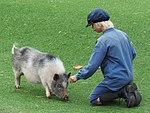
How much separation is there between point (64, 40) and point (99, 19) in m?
4.39

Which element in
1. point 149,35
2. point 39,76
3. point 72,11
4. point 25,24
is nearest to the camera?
point 39,76

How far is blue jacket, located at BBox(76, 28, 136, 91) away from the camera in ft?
22.9

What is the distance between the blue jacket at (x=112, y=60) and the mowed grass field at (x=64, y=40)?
46 centimetres

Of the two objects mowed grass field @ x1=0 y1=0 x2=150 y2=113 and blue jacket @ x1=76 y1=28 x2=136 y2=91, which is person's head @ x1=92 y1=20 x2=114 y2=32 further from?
mowed grass field @ x1=0 y1=0 x2=150 y2=113

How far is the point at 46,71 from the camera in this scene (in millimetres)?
7508

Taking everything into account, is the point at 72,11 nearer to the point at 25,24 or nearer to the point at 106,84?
the point at 25,24

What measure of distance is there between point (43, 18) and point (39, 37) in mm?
1531

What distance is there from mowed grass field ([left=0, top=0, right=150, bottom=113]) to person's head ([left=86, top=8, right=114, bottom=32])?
129 cm

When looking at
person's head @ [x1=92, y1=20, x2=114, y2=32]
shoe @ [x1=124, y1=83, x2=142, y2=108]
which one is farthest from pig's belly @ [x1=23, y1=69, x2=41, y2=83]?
shoe @ [x1=124, y1=83, x2=142, y2=108]

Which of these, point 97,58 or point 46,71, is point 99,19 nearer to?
point 97,58

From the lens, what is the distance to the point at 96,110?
22.7ft

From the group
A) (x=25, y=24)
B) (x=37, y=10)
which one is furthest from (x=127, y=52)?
(x=37, y=10)

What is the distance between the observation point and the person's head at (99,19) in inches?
279

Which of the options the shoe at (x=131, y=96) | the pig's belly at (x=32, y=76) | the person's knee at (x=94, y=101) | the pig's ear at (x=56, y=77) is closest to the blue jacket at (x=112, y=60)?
the shoe at (x=131, y=96)
